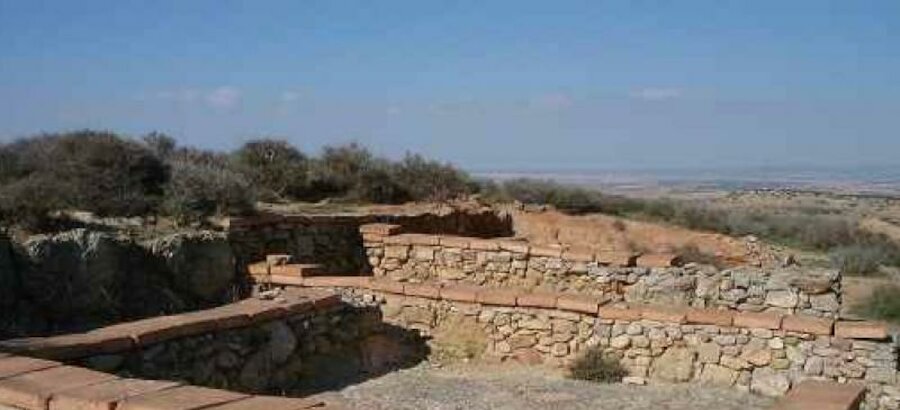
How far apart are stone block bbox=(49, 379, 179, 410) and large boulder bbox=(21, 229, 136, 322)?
641 cm

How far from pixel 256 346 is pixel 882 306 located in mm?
11945

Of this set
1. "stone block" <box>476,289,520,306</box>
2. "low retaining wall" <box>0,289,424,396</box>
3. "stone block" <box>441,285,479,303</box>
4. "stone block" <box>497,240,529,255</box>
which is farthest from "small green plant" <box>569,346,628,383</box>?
"stone block" <box>497,240,529,255</box>

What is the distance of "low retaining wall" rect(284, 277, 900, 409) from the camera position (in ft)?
31.7

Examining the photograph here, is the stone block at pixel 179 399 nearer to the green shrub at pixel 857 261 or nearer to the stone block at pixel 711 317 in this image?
the stone block at pixel 711 317

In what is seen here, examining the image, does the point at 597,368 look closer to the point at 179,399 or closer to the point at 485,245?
the point at 485,245

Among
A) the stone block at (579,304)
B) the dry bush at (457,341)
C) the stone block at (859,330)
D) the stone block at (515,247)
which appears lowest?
the dry bush at (457,341)

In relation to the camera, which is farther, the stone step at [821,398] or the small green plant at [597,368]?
the small green plant at [597,368]

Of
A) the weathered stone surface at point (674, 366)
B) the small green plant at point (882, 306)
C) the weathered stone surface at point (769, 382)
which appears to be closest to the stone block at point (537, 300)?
A: the weathered stone surface at point (674, 366)

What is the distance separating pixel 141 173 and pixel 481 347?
785 cm

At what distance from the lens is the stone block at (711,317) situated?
10.3 metres

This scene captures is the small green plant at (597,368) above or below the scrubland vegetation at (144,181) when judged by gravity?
below

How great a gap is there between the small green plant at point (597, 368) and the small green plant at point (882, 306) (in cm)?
809

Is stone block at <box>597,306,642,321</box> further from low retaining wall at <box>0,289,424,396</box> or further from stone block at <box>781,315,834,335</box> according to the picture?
low retaining wall at <box>0,289,424,396</box>

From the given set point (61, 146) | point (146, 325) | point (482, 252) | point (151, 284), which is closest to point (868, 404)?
point (482, 252)
